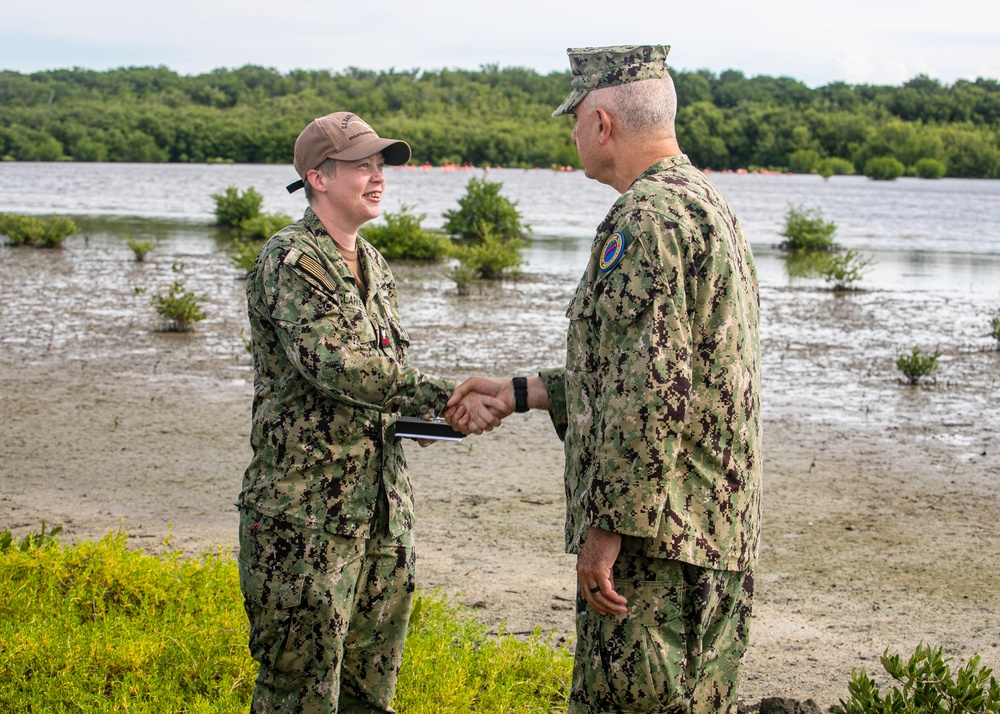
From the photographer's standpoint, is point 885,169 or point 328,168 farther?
point 885,169

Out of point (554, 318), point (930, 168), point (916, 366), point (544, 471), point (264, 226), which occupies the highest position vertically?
point (930, 168)

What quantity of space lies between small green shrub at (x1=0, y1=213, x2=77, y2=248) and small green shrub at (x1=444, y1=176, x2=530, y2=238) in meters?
8.43

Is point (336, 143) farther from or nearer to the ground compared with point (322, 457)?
farther from the ground

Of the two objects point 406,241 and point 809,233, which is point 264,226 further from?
point 809,233

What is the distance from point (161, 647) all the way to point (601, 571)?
216 cm

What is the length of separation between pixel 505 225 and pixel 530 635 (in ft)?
65.6

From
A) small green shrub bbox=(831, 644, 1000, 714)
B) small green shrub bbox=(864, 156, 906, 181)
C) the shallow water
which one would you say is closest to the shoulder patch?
Answer: small green shrub bbox=(831, 644, 1000, 714)

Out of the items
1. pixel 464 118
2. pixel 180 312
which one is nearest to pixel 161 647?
pixel 180 312

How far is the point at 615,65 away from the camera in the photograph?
2771 mm

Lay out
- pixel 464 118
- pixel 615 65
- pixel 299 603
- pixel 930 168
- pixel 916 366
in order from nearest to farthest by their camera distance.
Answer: pixel 615 65 → pixel 299 603 → pixel 916 366 → pixel 930 168 → pixel 464 118

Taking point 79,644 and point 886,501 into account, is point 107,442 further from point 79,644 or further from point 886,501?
point 886,501

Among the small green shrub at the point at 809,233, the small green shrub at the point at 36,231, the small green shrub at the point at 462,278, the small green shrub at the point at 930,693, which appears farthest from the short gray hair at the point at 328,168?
the small green shrub at the point at 809,233

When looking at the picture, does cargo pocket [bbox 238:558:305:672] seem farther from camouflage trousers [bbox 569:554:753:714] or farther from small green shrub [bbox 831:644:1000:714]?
small green shrub [bbox 831:644:1000:714]

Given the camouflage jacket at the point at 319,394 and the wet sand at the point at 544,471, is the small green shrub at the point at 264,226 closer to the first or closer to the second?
the wet sand at the point at 544,471
